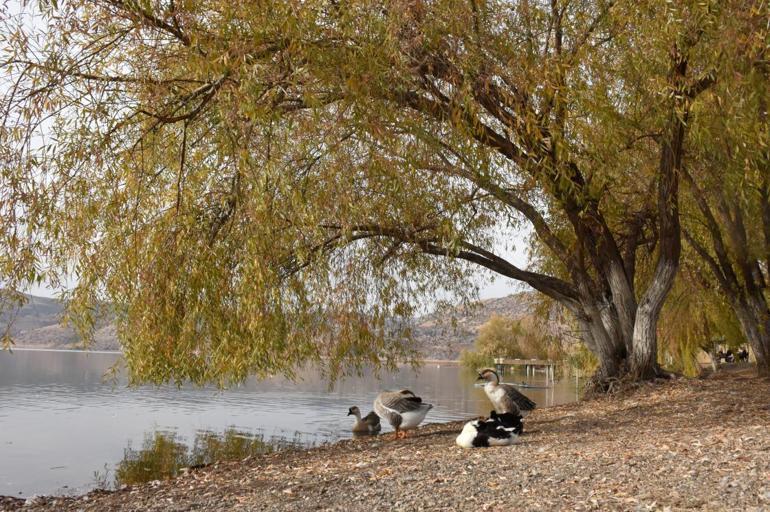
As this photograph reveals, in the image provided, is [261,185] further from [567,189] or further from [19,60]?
[567,189]

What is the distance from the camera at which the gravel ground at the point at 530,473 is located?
5.52m

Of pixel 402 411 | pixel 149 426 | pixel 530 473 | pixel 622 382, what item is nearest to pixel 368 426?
pixel 622 382

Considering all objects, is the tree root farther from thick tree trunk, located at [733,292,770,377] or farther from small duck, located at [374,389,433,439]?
small duck, located at [374,389,433,439]

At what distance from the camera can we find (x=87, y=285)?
9.14 metres

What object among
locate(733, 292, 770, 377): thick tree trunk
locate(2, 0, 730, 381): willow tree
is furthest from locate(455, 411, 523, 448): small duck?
locate(733, 292, 770, 377): thick tree trunk

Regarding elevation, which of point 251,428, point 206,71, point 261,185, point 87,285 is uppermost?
point 206,71

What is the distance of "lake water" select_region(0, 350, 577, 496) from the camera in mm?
14547

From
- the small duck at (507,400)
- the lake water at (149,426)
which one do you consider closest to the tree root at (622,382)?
the small duck at (507,400)

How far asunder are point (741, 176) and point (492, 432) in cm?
435

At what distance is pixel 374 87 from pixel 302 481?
440 cm

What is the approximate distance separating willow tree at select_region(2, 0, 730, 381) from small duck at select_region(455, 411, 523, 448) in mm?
2175

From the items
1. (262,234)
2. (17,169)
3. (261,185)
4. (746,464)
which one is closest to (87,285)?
(17,169)

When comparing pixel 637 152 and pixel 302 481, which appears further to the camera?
pixel 637 152

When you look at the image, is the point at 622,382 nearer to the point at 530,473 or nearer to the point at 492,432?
the point at 492,432
